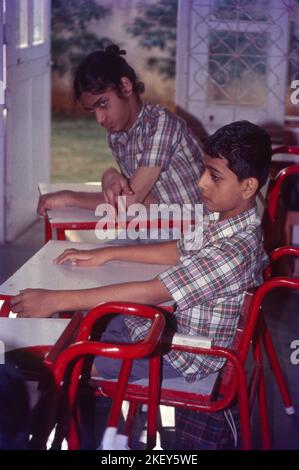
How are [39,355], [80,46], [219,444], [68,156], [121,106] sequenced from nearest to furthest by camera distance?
[39,355], [219,444], [121,106], [68,156], [80,46]

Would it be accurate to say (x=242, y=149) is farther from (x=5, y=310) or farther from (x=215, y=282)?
(x=5, y=310)

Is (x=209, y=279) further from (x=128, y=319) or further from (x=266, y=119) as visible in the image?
(x=266, y=119)

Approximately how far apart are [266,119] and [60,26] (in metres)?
6.98

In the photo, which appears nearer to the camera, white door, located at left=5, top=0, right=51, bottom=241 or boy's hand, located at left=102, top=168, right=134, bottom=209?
boy's hand, located at left=102, top=168, right=134, bottom=209

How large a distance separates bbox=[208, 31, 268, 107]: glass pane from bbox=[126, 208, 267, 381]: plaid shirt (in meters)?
2.44

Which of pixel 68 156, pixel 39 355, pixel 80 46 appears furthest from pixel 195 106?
pixel 80 46

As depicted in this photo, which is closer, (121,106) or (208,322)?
(208,322)

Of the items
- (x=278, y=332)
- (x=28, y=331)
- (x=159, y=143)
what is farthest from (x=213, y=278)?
(x=278, y=332)

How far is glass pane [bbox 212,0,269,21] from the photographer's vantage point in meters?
4.34

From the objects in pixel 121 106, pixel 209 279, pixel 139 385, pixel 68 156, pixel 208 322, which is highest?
pixel 121 106

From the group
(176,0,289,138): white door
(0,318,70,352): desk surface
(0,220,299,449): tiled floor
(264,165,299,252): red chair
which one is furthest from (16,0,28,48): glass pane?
(0,318,70,352): desk surface

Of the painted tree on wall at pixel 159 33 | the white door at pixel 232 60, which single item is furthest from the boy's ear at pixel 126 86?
the painted tree on wall at pixel 159 33

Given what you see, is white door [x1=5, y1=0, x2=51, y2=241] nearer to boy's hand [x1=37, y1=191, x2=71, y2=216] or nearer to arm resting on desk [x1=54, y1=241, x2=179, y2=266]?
boy's hand [x1=37, y1=191, x2=71, y2=216]
